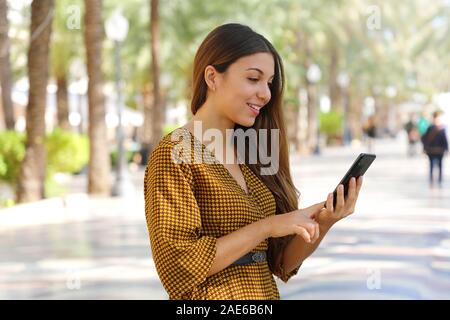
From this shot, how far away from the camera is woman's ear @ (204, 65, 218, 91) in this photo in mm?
2359

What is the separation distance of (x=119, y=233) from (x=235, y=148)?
11.1 metres

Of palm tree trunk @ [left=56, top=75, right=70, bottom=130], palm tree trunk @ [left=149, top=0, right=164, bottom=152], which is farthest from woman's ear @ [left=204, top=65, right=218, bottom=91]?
palm tree trunk @ [left=56, top=75, right=70, bottom=130]

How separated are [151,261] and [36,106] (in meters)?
7.68

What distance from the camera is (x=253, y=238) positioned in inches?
87.9

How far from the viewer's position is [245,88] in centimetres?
236

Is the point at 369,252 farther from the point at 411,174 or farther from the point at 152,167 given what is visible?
the point at 411,174

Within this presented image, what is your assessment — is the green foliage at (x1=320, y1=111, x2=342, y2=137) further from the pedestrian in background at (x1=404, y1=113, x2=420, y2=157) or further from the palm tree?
the palm tree

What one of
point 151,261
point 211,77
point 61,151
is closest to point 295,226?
point 211,77

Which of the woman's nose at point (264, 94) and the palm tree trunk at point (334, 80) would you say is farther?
the palm tree trunk at point (334, 80)

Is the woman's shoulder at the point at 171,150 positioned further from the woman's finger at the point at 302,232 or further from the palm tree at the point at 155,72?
the palm tree at the point at 155,72

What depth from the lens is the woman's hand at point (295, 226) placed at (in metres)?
2.21

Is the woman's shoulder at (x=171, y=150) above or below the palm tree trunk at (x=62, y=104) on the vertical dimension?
below

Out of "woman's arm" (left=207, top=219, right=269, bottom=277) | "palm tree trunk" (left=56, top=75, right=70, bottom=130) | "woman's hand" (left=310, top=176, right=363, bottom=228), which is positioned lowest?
"woman's arm" (left=207, top=219, right=269, bottom=277)

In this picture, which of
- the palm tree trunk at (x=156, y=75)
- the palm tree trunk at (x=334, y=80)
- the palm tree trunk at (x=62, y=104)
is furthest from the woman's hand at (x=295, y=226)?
the palm tree trunk at (x=334, y=80)
